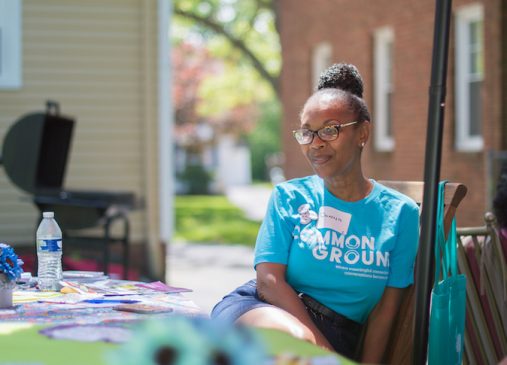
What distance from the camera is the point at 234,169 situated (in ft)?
162

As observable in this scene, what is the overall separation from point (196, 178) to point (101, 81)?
2659 cm

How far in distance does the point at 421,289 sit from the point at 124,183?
24.2 feet

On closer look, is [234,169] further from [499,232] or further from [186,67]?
[499,232]

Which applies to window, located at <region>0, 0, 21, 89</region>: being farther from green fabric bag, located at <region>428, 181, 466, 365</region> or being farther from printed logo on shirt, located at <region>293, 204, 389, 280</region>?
green fabric bag, located at <region>428, 181, 466, 365</region>

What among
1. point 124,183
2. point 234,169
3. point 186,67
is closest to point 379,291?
point 124,183

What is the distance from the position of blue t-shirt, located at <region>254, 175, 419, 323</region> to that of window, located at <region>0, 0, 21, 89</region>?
6.80 m

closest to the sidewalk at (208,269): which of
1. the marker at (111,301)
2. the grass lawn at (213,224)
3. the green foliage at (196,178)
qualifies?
the grass lawn at (213,224)

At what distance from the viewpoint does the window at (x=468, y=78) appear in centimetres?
1329

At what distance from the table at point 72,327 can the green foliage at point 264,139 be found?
49.8 meters

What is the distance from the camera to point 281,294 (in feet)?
11.4

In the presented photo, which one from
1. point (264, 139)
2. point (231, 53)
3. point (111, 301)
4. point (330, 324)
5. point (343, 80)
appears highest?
point (231, 53)

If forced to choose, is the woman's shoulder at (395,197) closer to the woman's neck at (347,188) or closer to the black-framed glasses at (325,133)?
the woman's neck at (347,188)

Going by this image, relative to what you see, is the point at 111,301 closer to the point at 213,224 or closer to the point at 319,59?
the point at 319,59

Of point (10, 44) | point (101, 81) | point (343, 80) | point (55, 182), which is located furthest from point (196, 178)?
point (343, 80)
